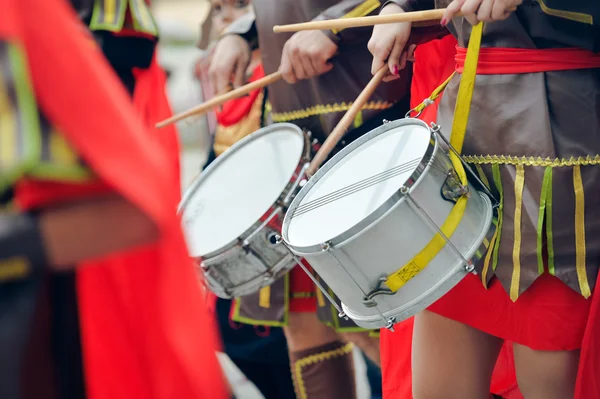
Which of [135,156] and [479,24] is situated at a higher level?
[135,156]

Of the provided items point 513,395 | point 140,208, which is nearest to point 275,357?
point 513,395

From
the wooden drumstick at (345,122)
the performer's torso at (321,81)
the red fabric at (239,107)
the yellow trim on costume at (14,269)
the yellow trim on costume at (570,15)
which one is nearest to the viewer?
the yellow trim on costume at (14,269)

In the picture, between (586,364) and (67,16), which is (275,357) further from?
(67,16)

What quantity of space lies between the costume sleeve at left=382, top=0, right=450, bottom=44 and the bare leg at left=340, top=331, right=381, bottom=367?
3.52 feet

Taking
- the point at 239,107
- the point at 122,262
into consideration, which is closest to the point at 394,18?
the point at 122,262

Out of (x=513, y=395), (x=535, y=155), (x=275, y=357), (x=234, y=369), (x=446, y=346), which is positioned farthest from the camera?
(x=234, y=369)

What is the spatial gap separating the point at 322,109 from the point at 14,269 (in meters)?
1.60

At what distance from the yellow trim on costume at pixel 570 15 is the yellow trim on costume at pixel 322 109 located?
2.71ft

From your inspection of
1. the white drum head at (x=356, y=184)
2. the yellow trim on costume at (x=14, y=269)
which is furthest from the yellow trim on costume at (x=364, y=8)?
the yellow trim on costume at (x=14, y=269)

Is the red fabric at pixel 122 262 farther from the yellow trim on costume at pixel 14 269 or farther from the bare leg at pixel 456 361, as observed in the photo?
the bare leg at pixel 456 361

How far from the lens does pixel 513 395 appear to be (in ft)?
7.41

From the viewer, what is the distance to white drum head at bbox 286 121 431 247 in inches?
69.4

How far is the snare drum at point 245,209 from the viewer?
2.27 meters

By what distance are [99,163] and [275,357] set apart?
7.83 ft
